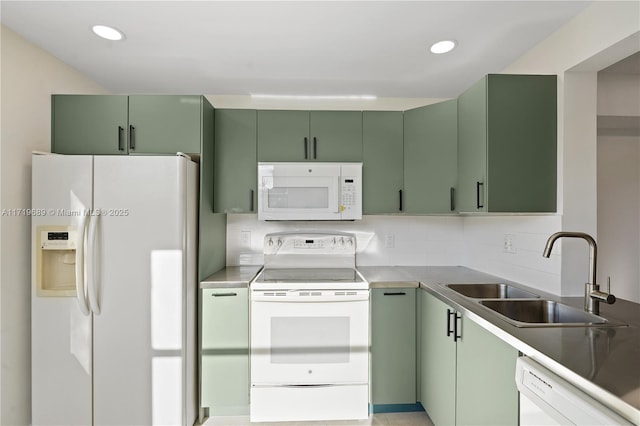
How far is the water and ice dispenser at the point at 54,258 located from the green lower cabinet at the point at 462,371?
2145 millimetres

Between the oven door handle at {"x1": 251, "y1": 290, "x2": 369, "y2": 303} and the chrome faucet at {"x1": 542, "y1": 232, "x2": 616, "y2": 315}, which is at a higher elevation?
the chrome faucet at {"x1": 542, "y1": 232, "x2": 616, "y2": 315}

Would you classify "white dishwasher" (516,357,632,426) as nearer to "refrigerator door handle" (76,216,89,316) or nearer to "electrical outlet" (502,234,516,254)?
"electrical outlet" (502,234,516,254)

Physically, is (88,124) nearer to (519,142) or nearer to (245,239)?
(245,239)

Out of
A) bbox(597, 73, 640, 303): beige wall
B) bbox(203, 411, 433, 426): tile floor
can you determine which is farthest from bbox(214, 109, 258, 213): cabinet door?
bbox(597, 73, 640, 303): beige wall

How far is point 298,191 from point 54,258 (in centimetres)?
159

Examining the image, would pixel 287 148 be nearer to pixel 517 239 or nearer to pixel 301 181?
pixel 301 181

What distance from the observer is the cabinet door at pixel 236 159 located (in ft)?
8.88

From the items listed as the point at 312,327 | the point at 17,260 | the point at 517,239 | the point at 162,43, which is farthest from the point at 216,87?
the point at 517,239

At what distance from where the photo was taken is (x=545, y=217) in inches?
83.4

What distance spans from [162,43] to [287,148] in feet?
3.44

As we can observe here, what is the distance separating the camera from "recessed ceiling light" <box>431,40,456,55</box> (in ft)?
7.08

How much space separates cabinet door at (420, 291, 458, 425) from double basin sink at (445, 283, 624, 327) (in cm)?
22

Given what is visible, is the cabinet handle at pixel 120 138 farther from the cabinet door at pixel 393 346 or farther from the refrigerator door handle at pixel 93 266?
the cabinet door at pixel 393 346

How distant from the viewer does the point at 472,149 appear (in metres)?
2.29
